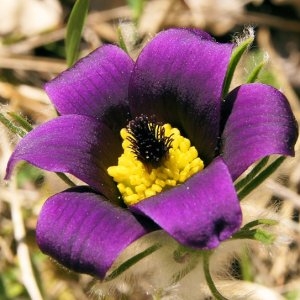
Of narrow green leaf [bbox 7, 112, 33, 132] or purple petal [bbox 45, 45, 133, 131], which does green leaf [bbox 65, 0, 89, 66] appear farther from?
narrow green leaf [bbox 7, 112, 33, 132]

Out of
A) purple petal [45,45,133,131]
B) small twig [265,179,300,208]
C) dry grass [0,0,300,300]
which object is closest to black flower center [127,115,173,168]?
purple petal [45,45,133,131]

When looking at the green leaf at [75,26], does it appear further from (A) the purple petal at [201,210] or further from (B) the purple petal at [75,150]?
(A) the purple petal at [201,210]

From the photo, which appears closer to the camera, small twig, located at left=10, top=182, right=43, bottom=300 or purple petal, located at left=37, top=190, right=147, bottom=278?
purple petal, located at left=37, top=190, right=147, bottom=278

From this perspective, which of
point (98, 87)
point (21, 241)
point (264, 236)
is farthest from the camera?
point (21, 241)

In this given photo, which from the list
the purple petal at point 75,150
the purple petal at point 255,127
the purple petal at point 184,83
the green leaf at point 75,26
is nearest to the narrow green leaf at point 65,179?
the purple petal at point 75,150

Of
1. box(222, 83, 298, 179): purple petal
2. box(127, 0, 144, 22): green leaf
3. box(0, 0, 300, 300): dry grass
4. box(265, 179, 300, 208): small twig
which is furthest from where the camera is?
box(127, 0, 144, 22): green leaf

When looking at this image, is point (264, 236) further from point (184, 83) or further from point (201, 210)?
point (184, 83)

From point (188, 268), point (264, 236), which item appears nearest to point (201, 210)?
point (264, 236)

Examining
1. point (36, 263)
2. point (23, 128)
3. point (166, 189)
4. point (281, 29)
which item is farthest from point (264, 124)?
point (281, 29)
